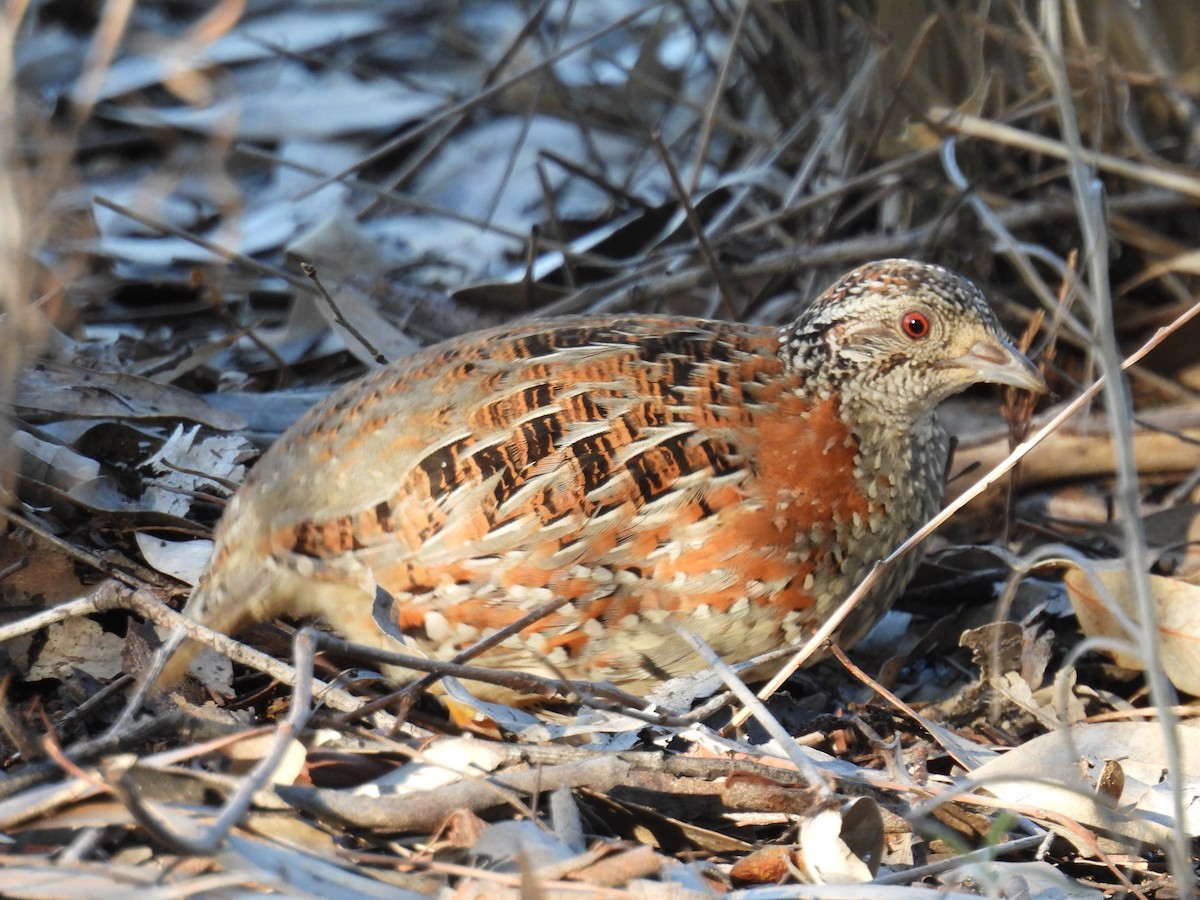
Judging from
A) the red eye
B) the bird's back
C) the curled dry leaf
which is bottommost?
the curled dry leaf

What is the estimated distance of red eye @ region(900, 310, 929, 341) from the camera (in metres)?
3.90

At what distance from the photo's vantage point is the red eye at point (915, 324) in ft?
12.8

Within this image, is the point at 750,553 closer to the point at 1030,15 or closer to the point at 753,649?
the point at 753,649

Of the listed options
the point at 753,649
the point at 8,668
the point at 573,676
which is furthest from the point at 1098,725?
the point at 8,668

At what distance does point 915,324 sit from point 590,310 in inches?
65.4

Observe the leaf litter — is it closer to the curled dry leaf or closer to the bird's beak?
the curled dry leaf

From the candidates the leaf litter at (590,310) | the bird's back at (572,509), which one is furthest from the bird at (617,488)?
the leaf litter at (590,310)

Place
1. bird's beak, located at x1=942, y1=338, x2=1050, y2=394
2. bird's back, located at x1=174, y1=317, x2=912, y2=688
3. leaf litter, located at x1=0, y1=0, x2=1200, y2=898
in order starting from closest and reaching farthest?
1. leaf litter, located at x1=0, y1=0, x2=1200, y2=898
2. bird's back, located at x1=174, y1=317, x2=912, y2=688
3. bird's beak, located at x1=942, y1=338, x2=1050, y2=394

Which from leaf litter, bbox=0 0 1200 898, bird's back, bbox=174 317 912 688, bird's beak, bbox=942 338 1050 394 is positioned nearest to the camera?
leaf litter, bbox=0 0 1200 898

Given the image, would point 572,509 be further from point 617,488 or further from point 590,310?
point 590,310

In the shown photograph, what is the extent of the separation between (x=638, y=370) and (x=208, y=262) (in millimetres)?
3008

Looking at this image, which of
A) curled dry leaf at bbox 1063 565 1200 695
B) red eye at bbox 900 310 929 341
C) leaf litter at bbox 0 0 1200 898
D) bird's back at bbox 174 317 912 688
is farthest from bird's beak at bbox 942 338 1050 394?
curled dry leaf at bbox 1063 565 1200 695

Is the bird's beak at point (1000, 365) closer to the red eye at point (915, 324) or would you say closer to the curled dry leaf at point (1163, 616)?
the red eye at point (915, 324)

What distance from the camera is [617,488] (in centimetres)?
365
